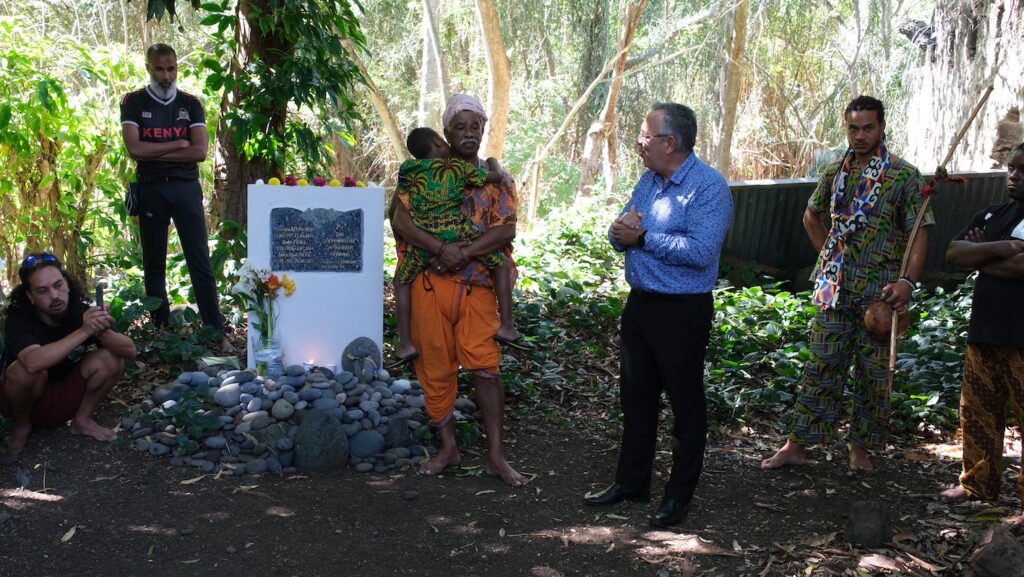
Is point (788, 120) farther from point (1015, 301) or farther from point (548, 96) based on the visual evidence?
point (1015, 301)

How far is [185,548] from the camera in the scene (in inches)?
139

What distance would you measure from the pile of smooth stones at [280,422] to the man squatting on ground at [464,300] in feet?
1.24

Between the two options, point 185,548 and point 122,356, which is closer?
point 185,548

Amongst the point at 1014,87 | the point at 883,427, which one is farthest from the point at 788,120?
the point at 883,427

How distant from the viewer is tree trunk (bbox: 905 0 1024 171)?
792 cm

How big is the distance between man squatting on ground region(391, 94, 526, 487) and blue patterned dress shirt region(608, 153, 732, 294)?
2.72 feet

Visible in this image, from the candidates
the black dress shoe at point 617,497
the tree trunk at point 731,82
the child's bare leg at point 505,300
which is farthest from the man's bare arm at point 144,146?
the tree trunk at point 731,82

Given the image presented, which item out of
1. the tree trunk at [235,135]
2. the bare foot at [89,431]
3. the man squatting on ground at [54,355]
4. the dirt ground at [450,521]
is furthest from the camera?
the tree trunk at [235,135]

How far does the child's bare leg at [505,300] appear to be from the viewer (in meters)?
4.23

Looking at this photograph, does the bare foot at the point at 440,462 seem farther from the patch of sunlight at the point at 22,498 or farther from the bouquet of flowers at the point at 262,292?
the patch of sunlight at the point at 22,498

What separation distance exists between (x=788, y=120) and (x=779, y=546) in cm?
1739

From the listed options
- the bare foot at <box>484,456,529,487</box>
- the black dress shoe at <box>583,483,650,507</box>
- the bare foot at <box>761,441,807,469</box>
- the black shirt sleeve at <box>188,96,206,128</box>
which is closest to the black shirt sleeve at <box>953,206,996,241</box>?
the bare foot at <box>761,441,807,469</box>

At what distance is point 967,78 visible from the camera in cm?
882

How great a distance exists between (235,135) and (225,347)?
151cm
